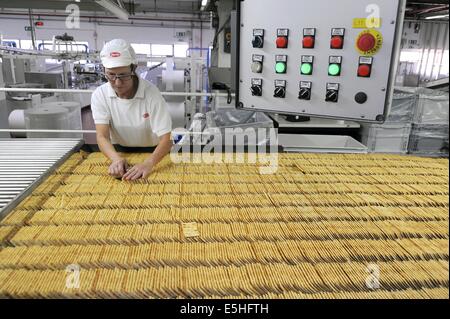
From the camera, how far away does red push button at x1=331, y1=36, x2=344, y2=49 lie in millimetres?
1246

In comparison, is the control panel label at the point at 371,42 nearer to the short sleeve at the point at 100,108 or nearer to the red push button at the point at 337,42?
the red push button at the point at 337,42

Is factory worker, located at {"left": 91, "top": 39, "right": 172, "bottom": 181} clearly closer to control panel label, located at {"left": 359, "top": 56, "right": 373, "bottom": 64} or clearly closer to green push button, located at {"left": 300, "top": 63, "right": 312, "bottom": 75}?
green push button, located at {"left": 300, "top": 63, "right": 312, "bottom": 75}

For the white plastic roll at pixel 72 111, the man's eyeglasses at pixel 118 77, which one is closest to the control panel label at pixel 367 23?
the man's eyeglasses at pixel 118 77

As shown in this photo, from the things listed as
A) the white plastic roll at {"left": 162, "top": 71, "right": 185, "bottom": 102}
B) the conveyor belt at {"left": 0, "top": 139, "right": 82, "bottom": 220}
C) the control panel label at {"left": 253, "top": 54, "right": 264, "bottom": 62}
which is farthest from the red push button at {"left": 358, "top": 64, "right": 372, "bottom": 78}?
the white plastic roll at {"left": 162, "top": 71, "right": 185, "bottom": 102}

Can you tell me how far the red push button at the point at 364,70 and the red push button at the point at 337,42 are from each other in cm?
11

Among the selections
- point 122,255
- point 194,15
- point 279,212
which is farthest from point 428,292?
point 194,15

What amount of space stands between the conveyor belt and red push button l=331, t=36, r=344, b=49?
125 centimetres

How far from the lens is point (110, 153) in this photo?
62.0 inches

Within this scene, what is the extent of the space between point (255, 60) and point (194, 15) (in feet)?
39.1

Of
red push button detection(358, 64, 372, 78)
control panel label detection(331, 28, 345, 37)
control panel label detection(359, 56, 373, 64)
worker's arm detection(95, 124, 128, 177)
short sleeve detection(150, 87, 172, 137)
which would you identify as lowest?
worker's arm detection(95, 124, 128, 177)

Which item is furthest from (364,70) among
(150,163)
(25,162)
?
(25,162)

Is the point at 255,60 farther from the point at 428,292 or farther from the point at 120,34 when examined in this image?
the point at 120,34

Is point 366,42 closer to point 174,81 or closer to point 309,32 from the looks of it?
point 309,32

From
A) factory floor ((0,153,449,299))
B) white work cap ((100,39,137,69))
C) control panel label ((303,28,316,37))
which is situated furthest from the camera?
white work cap ((100,39,137,69))
